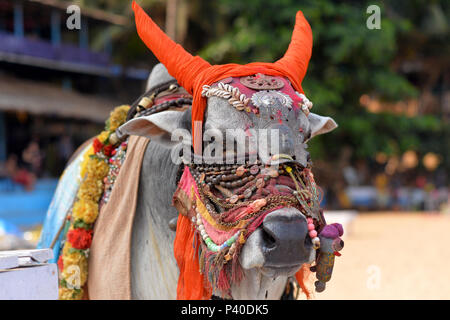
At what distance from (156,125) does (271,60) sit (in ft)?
37.4

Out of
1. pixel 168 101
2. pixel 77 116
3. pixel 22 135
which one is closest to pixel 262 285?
pixel 168 101

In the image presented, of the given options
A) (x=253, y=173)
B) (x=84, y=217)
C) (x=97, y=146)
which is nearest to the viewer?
(x=253, y=173)

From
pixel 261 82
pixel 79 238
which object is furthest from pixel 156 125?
pixel 79 238

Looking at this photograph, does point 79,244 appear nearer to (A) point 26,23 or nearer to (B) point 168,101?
(B) point 168,101

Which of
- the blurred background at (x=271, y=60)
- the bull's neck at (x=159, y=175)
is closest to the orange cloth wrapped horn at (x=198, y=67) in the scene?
the bull's neck at (x=159, y=175)

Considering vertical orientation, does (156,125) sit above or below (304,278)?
above

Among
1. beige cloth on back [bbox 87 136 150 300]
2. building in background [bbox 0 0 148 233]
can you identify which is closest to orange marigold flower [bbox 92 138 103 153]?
beige cloth on back [bbox 87 136 150 300]

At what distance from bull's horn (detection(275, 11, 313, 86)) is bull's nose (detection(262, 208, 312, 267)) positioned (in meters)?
0.85

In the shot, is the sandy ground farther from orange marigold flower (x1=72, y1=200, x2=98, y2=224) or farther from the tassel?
the tassel

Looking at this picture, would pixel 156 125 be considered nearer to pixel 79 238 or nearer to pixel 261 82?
pixel 261 82

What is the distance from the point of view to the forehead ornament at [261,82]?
237 cm

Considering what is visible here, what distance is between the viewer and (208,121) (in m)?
2.39

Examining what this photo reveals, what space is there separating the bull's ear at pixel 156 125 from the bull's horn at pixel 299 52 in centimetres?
59

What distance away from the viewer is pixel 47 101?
15.4 m
